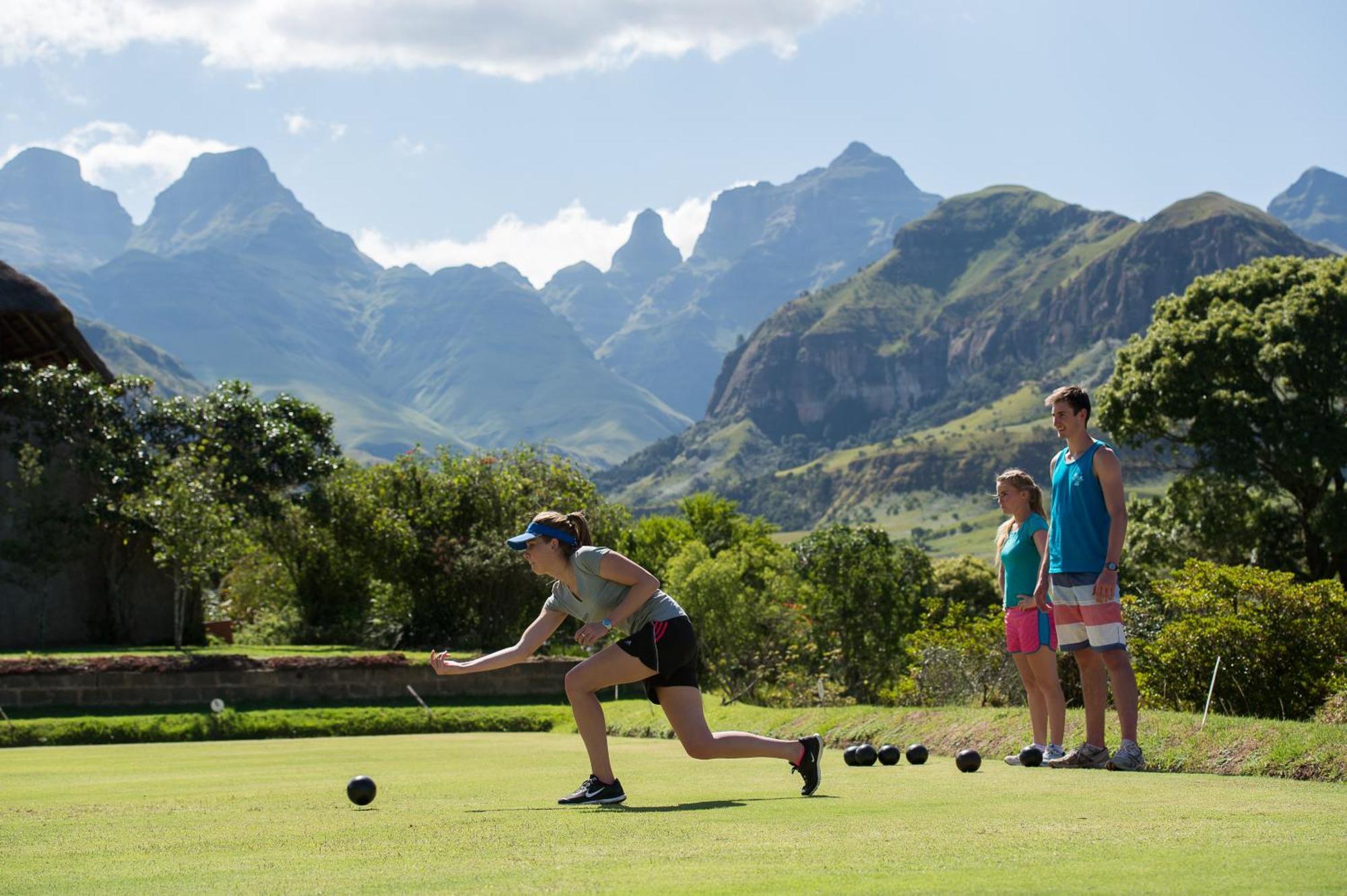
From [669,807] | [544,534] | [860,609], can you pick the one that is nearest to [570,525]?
[544,534]

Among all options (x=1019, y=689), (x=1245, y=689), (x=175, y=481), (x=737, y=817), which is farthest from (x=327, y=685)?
(x=737, y=817)

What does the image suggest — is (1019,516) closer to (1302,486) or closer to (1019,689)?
(1019,689)

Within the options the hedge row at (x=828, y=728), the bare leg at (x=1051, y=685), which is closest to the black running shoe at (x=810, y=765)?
the bare leg at (x=1051, y=685)

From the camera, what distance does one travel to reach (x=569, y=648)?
3077 cm

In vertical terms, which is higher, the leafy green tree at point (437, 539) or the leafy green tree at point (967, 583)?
the leafy green tree at point (437, 539)

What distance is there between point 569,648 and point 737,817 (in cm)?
2508

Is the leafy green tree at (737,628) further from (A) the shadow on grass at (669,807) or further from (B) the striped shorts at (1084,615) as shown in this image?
(A) the shadow on grass at (669,807)

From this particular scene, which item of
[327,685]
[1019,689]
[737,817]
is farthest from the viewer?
[327,685]

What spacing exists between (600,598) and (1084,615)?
3170 millimetres

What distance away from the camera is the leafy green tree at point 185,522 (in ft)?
91.7

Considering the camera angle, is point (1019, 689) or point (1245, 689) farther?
point (1019, 689)

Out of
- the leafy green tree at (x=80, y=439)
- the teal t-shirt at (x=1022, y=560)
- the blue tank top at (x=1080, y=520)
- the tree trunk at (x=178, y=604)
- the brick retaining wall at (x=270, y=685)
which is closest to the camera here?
→ the blue tank top at (x=1080, y=520)

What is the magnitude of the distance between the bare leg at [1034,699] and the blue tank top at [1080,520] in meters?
1.03

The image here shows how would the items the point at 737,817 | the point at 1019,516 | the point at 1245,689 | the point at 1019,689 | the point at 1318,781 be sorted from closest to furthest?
the point at 737,817 < the point at 1318,781 < the point at 1019,516 < the point at 1245,689 < the point at 1019,689
